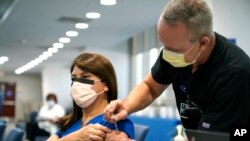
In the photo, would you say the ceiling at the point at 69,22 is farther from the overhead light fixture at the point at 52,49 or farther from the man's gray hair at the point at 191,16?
the man's gray hair at the point at 191,16

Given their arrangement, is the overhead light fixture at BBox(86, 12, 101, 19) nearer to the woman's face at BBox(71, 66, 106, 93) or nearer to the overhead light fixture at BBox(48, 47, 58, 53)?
the overhead light fixture at BBox(48, 47, 58, 53)

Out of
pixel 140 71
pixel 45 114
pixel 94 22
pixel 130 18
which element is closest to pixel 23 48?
pixel 45 114

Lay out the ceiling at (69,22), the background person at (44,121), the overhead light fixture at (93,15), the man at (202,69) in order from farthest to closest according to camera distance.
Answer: the background person at (44,121)
the overhead light fixture at (93,15)
the ceiling at (69,22)
the man at (202,69)

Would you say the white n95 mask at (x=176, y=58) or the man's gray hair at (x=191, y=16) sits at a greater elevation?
the man's gray hair at (x=191, y=16)

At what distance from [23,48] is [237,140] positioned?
8.57m

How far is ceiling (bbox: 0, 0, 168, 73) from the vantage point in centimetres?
477

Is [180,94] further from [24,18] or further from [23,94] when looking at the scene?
[23,94]

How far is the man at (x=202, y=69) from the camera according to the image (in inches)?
41.9

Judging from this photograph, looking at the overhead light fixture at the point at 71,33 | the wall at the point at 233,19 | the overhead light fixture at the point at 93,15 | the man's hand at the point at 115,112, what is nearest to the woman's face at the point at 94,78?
the man's hand at the point at 115,112

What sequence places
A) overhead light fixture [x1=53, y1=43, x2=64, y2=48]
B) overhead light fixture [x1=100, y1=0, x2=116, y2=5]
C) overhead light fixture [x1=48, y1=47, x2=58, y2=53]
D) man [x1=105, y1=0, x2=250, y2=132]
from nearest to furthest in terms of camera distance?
man [x1=105, y1=0, x2=250, y2=132] < overhead light fixture [x1=100, y1=0, x2=116, y2=5] < overhead light fixture [x1=53, y1=43, x2=64, y2=48] < overhead light fixture [x1=48, y1=47, x2=58, y2=53]

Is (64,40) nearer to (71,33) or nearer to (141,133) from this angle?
(71,33)

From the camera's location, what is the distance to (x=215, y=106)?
1107 millimetres

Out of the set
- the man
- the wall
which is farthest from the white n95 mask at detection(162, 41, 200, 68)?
the wall

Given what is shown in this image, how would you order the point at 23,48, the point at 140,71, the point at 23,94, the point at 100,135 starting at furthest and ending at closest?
the point at 23,94, the point at 23,48, the point at 140,71, the point at 100,135
